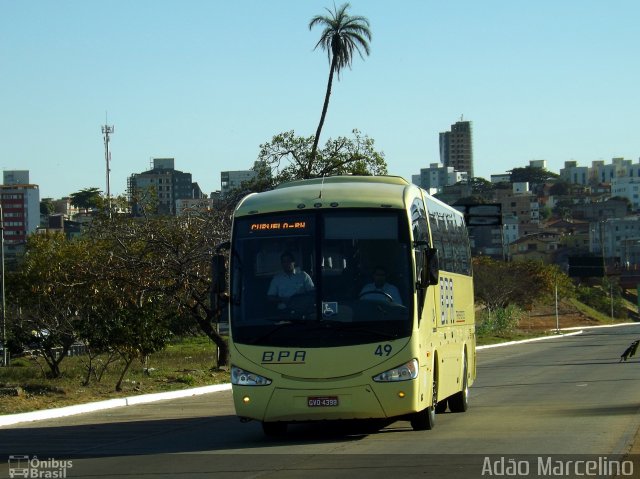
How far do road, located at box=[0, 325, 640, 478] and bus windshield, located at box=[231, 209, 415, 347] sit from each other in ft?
4.87

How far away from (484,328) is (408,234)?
5288 centimetres

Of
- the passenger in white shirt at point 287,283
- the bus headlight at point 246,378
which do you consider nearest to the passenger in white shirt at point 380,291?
the passenger in white shirt at point 287,283

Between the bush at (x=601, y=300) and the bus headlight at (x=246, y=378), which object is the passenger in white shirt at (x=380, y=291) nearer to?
the bus headlight at (x=246, y=378)

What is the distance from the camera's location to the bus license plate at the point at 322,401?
45.2ft

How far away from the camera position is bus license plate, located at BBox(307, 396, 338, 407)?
13.8 metres

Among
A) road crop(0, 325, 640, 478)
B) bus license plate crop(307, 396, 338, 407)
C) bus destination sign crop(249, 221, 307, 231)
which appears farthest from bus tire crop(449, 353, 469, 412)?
bus destination sign crop(249, 221, 307, 231)

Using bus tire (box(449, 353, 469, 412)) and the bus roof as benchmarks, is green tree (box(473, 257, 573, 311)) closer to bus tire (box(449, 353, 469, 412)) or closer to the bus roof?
bus tire (box(449, 353, 469, 412))

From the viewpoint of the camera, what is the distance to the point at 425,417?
49.8 feet

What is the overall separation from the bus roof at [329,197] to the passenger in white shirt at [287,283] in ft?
2.71

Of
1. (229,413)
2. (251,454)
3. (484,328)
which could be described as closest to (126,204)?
(229,413)

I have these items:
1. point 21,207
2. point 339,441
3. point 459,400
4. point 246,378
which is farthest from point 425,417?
point 21,207

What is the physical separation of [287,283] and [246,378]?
1.35 meters

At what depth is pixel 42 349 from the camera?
30328mm

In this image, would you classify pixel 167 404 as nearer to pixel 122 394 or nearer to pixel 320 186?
pixel 122 394
